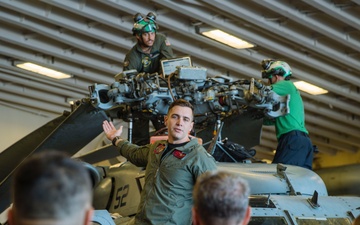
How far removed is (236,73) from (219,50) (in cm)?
147

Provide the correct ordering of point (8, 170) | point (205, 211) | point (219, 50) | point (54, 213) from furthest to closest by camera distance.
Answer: point (219, 50) < point (8, 170) < point (205, 211) < point (54, 213)

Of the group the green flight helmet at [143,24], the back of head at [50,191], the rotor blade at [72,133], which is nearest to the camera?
the back of head at [50,191]

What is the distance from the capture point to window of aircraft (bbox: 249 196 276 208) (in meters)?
6.77

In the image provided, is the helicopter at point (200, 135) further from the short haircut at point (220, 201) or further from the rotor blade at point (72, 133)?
the short haircut at point (220, 201)

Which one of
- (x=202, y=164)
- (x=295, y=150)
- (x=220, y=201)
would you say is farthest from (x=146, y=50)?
(x=220, y=201)

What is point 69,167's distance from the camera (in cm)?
242

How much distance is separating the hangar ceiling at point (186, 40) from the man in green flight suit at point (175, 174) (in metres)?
7.63

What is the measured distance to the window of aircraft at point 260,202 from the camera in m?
6.77

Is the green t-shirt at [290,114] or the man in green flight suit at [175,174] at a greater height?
the green t-shirt at [290,114]

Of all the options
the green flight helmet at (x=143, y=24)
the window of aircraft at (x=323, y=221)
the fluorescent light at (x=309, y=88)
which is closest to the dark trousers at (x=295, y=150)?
the window of aircraft at (x=323, y=221)

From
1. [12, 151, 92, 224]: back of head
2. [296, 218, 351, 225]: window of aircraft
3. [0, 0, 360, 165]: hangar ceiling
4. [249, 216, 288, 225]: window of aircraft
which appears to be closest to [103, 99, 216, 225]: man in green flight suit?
[249, 216, 288, 225]: window of aircraft

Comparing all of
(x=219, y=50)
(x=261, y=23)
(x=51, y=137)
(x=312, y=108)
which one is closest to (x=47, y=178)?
(x=51, y=137)

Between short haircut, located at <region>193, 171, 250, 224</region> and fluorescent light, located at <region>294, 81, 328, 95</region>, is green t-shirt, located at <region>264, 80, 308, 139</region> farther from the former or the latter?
fluorescent light, located at <region>294, 81, 328, 95</region>

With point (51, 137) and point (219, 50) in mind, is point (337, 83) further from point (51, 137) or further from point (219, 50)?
point (51, 137)
